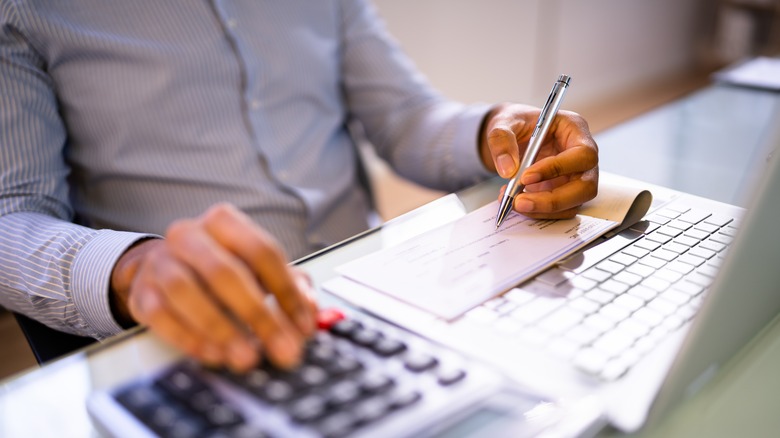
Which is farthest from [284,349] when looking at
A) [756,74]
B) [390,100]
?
[756,74]

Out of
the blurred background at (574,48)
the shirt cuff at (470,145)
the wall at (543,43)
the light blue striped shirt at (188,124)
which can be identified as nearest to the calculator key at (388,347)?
the light blue striped shirt at (188,124)

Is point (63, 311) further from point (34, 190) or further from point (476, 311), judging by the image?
point (476, 311)

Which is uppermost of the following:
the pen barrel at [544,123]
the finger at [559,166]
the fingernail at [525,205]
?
the pen barrel at [544,123]

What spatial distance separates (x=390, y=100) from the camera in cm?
104

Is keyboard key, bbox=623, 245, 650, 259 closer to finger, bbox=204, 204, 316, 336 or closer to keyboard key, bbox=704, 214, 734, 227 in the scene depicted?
keyboard key, bbox=704, 214, 734, 227

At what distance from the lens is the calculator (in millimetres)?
343

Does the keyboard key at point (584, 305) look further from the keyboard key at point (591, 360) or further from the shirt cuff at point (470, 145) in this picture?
the shirt cuff at point (470, 145)

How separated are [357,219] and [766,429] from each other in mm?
691

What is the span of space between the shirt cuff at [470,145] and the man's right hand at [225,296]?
459 mm

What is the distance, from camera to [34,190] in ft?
2.37

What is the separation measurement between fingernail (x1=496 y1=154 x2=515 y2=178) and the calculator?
0.28m

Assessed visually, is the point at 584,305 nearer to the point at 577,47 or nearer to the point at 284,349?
the point at 284,349

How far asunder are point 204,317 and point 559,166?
0.38m

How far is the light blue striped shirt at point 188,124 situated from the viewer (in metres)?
0.72
